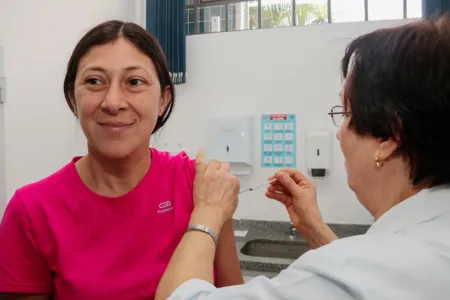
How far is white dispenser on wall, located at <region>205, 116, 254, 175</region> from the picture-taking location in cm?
260

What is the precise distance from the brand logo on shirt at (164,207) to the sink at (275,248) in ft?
4.61

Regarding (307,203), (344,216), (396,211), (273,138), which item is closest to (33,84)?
(273,138)

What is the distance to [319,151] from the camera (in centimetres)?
247

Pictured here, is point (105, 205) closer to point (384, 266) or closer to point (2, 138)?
point (384, 266)

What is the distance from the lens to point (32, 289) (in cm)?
99

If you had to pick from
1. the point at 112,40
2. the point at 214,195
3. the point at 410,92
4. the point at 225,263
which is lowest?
the point at 225,263

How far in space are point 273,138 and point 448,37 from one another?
188 centimetres

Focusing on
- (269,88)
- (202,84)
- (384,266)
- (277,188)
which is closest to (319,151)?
(269,88)

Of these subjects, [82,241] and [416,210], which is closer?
[416,210]

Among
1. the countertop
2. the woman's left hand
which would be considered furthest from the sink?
the woman's left hand

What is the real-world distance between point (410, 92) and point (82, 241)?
2.84 feet

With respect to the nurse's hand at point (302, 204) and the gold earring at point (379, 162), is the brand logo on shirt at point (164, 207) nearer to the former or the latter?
the nurse's hand at point (302, 204)

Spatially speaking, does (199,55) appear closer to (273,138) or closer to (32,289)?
(273,138)

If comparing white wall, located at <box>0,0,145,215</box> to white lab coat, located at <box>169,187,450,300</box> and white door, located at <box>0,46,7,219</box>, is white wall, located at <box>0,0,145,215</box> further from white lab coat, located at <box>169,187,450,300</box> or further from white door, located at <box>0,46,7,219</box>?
white lab coat, located at <box>169,187,450,300</box>
